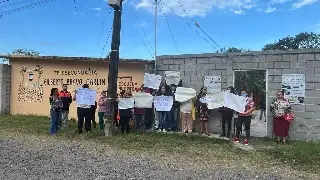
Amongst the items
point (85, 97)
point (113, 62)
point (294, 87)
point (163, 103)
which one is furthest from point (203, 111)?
point (85, 97)

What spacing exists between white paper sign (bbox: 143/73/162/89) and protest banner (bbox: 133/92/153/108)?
597mm

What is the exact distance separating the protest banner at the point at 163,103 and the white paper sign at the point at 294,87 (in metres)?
3.53

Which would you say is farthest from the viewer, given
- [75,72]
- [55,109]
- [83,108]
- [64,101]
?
[75,72]

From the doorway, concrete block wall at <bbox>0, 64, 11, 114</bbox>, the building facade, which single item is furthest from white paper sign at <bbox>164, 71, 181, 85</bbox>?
concrete block wall at <bbox>0, 64, 11, 114</bbox>

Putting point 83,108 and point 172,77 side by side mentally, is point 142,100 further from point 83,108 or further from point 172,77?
point 83,108

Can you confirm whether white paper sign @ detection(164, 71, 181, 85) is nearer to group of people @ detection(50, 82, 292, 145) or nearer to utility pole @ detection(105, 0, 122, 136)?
group of people @ detection(50, 82, 292, 145)

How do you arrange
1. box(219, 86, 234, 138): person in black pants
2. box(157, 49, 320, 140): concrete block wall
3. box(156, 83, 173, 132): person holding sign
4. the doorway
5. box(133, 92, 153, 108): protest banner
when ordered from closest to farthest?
box(157, 49, 320, 140): concrete block wall, box(219, 86, 234, 138): person in black pants, the doorway, box(133, 92, 153, 108): protest banner, box(156, 83, 173, 132): person holding sign

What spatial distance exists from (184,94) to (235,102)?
179cm

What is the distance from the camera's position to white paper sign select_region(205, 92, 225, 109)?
11703mm

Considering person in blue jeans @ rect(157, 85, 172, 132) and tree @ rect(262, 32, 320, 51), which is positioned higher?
tree @ rect(262, 32, 320, 51)

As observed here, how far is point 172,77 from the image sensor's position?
13086 millimetres

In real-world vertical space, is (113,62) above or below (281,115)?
above

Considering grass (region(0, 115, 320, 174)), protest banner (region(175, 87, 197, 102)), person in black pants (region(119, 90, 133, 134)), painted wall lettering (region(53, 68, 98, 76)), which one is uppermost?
painted wall lettering (region(53, 68, 98, 76))

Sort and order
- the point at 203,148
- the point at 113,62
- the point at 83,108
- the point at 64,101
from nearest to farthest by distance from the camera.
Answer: the point at 203,148, the point at 113,62, the point at 83,108, the point at 64,101
